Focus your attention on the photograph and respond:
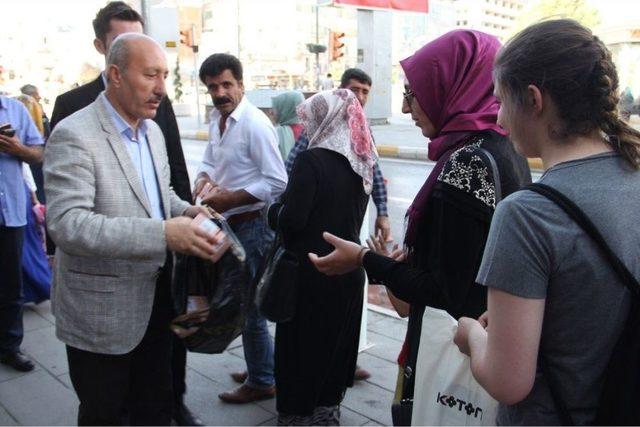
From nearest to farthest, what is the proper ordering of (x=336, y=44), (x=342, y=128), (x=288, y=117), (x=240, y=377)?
1. (x=342, y=128)
2. (x=240, y=377)
3. (x=288, y=117)
4. (x=336, y=44)

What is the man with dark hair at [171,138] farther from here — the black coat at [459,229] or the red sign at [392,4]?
the red sign at [392,4]

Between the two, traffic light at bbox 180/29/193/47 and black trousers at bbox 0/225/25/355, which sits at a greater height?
traffic light at bbox 180/29/193/47

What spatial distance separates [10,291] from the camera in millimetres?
3570

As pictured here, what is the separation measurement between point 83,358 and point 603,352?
174 cm

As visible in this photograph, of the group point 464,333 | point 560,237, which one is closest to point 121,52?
point 464,333

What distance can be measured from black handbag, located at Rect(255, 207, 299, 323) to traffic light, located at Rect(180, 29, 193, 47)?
18.9 m

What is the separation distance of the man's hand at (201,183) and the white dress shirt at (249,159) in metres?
0.09

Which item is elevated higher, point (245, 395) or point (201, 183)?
point (201, 183)

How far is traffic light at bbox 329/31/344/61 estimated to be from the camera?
21.1m

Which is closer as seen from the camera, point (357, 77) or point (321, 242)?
point (321, 242)

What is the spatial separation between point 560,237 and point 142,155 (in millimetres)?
1657

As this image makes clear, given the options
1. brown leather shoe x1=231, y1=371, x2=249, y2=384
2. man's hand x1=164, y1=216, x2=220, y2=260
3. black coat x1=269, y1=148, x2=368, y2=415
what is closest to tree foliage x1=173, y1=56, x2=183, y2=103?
brown leather shoe x1=231, y1=371, x2=249, y2=384

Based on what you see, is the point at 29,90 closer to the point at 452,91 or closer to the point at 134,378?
the point at 134,378

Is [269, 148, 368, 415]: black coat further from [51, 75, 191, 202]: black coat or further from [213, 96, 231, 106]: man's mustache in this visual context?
[213, 96, 231, 106]: man's mustache
